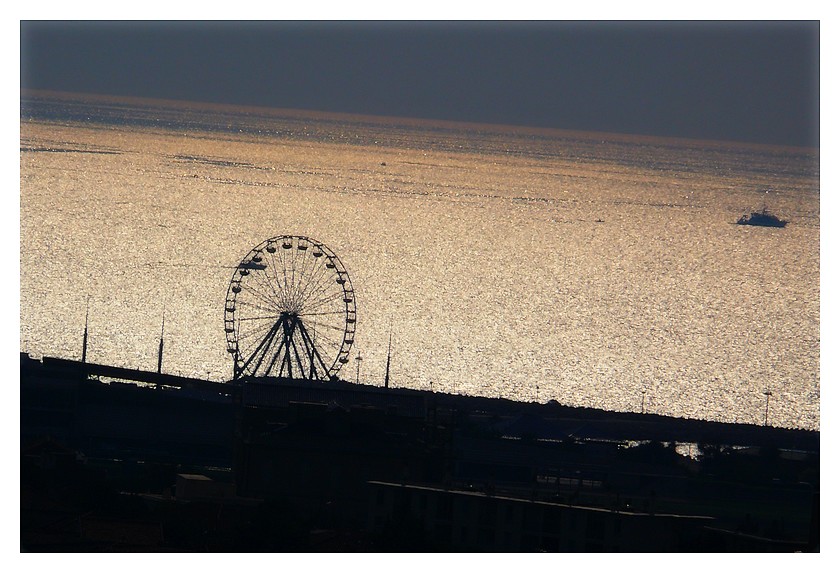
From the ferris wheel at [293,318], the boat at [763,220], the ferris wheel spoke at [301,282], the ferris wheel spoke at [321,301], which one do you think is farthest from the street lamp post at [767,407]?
the boat at [763,220]

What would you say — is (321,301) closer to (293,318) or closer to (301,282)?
(293,318)

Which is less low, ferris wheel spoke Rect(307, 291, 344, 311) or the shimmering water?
the shimmering water

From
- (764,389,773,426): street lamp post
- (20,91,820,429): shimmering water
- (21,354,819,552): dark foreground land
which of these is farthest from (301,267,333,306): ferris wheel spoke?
(764,389,773,426): street lamp post

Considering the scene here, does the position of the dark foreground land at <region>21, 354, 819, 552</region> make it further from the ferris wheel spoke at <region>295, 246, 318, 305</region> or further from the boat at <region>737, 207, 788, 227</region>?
the boat at <region>737, 207, 788, 227</region>

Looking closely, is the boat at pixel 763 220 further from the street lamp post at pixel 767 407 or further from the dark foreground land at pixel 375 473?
the dark foreground land at pixel 375 473

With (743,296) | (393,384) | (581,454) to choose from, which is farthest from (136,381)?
(743,296)

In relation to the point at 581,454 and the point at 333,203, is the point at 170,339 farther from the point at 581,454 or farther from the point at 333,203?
the point at 333,203
